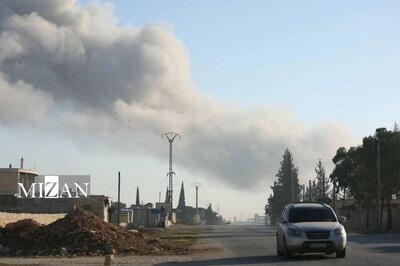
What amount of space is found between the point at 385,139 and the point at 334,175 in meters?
13.5

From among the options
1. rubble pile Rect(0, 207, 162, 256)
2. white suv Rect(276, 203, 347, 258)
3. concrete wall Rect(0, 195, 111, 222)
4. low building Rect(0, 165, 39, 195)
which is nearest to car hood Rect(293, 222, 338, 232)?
white suv Rect(276, 203, 347, 258)

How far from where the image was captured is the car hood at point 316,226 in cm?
2247

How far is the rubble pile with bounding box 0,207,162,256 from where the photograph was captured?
31.0 m

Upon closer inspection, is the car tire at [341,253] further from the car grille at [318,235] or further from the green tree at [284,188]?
the green tree at [284,188]

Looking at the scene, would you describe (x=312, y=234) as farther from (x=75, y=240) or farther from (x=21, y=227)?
(x=21, y=227)

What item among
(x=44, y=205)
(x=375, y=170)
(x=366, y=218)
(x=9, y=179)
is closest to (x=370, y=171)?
(x=375, y=170)

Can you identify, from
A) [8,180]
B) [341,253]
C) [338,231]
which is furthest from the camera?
[8,180]

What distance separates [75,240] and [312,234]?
1337cm

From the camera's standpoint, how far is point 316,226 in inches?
891

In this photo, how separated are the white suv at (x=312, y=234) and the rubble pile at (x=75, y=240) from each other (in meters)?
9.48

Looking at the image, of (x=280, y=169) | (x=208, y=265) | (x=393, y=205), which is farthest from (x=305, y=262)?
(x=280, y=169)

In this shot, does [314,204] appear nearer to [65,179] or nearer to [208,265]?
[208,265]

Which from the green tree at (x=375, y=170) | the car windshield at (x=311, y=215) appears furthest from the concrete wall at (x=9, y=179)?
the car windshield at (x=311, y=215)

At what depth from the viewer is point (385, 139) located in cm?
7025
